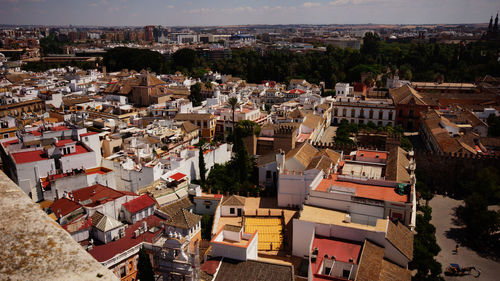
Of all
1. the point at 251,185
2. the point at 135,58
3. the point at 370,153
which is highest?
the point at 135,58

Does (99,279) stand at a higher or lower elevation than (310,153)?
higher

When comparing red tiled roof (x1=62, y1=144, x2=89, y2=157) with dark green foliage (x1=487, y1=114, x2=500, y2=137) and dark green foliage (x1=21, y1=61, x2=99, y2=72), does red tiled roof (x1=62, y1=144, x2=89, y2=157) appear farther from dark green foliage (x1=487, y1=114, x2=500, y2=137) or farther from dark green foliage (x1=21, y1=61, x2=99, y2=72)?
dark green foliage (x1=21, y1=61, x2=99, y2=72)

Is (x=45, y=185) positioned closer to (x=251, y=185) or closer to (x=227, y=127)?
(x=251, y=185)

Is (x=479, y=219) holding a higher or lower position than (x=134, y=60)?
lower

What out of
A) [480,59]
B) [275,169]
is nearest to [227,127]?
[275,169]

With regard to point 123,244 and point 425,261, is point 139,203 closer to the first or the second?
point 123,244

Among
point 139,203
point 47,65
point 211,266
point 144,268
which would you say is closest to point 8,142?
point 139,203
